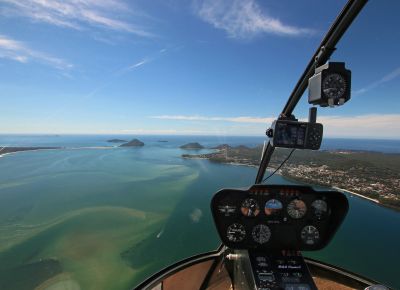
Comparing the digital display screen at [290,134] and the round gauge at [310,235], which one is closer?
the digital display screen at [290,134]

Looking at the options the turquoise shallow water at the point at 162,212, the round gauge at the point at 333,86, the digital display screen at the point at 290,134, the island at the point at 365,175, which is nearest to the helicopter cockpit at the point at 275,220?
the digital display screen at the point at 290,134

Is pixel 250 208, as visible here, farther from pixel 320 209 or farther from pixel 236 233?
pixel 320 209

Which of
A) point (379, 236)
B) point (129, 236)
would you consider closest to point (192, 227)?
point (129, 236)

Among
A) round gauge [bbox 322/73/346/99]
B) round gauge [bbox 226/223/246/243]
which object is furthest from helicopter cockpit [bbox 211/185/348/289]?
round gauge [bbox 322/73/346/99]

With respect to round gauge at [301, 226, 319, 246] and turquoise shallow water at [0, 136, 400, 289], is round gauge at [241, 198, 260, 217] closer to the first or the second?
round gauge at [301, 226, 319, 246]

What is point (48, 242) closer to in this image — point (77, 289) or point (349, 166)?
point (77, 289)

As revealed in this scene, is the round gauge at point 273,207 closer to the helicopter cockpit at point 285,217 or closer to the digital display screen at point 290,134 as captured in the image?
the helicopter cockpit at point 285,217

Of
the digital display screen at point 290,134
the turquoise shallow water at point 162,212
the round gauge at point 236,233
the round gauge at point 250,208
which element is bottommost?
the turquoise shallow water at point 162,212
